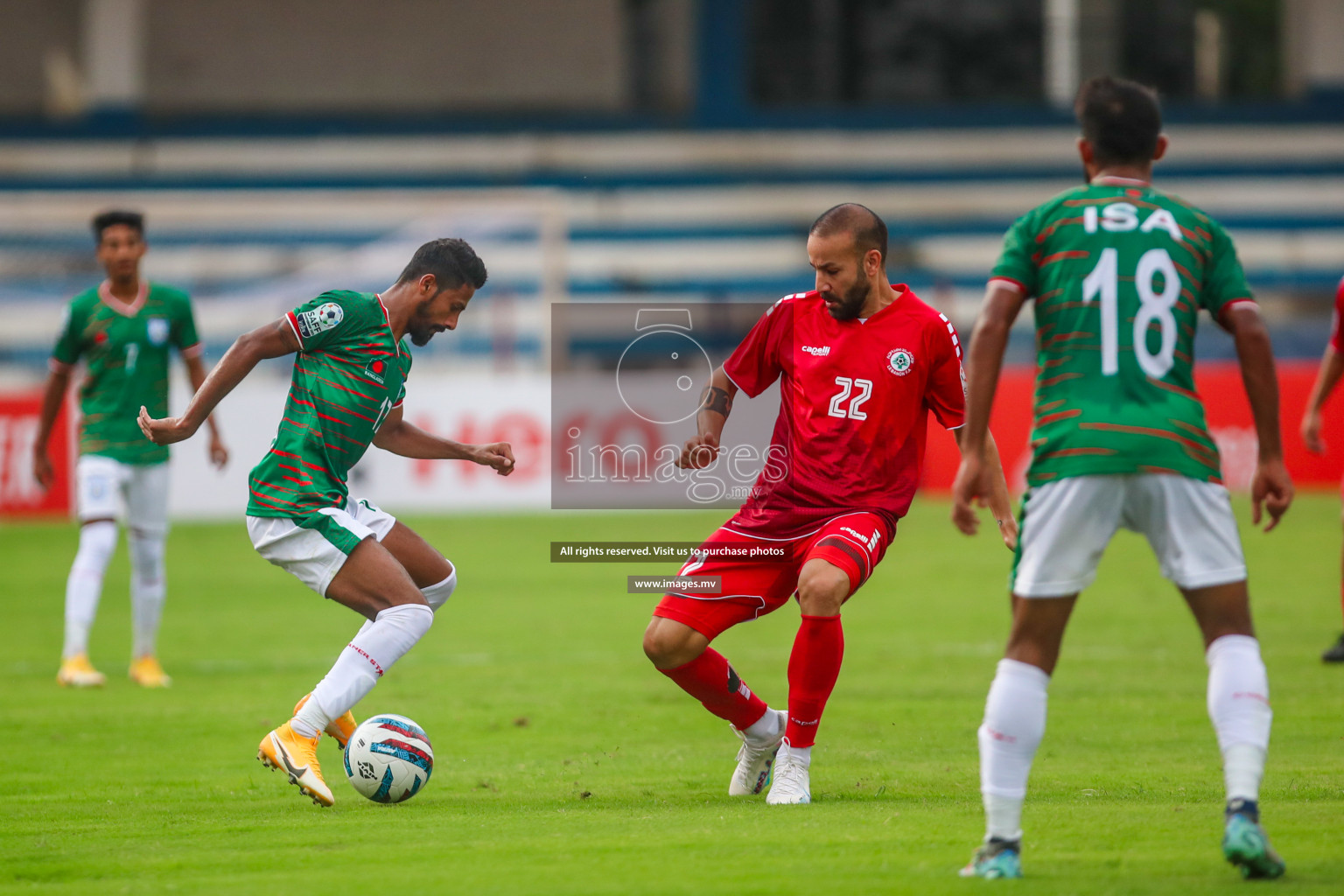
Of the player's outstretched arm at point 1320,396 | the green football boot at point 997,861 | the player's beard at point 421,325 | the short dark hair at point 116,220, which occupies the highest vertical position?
the short dark hair at point 116,220

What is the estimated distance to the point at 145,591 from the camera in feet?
29.7

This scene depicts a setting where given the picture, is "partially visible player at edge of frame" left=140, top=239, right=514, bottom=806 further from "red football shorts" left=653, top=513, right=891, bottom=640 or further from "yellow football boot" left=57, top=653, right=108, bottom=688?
"yellow football boot" left=57, top=653, right=108, bottom=688

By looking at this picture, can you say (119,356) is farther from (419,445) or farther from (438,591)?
(438,591)

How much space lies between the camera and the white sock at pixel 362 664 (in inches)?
224

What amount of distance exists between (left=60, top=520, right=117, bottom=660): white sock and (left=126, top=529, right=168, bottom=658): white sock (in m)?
0.17

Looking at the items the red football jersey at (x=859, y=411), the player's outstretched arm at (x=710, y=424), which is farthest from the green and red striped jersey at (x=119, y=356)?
the red football jersey at (x=859, y=411)

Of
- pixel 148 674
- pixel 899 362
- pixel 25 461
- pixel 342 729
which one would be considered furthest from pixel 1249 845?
pixel 25 461

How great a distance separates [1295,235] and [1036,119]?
521 centimetres

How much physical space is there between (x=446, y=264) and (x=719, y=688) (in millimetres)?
1893

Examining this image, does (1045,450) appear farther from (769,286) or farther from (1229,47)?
(1229,47)

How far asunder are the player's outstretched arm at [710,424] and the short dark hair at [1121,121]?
6.44 feet

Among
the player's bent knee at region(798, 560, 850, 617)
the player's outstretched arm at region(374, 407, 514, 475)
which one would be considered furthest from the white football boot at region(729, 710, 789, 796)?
the player's outstretched arm at region(374, 407, 514, 475)

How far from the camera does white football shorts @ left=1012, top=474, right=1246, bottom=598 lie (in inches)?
168

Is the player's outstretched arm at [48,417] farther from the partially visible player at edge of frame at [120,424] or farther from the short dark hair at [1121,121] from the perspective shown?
the short dark hair at [1121,121]
